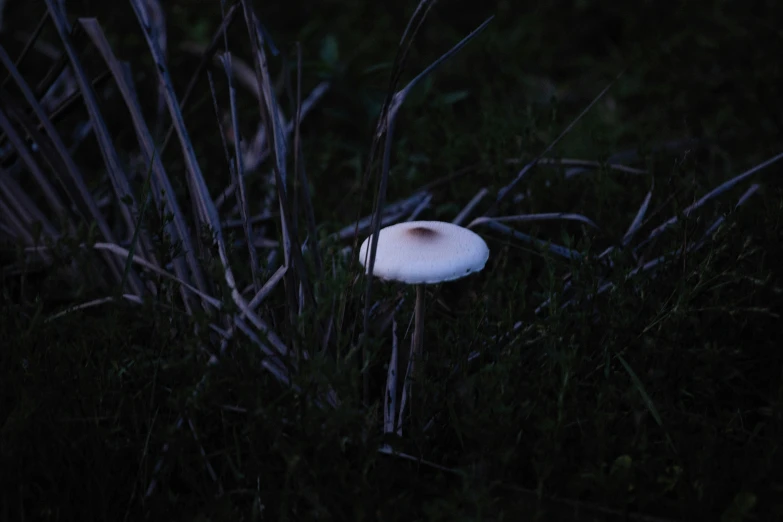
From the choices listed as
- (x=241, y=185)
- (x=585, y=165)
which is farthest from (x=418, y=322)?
(x=585, y=165)

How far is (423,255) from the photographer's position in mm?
1395

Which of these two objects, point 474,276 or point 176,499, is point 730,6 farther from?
point 176,499

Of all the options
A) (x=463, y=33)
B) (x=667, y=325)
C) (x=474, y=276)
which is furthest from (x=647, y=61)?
(x=667, y=325)

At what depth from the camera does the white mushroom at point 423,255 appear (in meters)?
1.37

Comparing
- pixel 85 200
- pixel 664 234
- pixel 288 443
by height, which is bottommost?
pixel 288 443

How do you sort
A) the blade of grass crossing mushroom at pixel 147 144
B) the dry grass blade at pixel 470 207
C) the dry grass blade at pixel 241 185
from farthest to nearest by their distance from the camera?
the dry grass blade at pixel 470 207 < the blade of grass crossing mushroom at pixel 147 144 < the dry grass blade at pixel 241 185

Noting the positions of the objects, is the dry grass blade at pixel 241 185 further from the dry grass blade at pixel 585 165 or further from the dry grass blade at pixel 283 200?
the dry grass blade at pixel 585 165

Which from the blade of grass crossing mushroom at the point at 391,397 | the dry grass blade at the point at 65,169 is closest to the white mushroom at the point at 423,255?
the blade of grass crossing mushroom at the point at 391,397

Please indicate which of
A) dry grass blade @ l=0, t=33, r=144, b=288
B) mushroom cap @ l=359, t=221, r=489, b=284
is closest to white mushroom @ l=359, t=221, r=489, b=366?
mushroom cap @ l=359, t=221, r=489, b=284

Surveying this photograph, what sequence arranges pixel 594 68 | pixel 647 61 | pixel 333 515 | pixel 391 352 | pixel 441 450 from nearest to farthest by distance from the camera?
pixel 333 515 → pixel 441 450 → pixel 391 352 → pixel 647 61 → pixel 594 68

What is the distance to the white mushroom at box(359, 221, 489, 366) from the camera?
137 centimetres

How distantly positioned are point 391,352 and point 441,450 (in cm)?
29

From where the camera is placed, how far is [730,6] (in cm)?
347

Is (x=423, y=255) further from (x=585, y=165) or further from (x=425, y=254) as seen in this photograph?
(x=585, y=165)
